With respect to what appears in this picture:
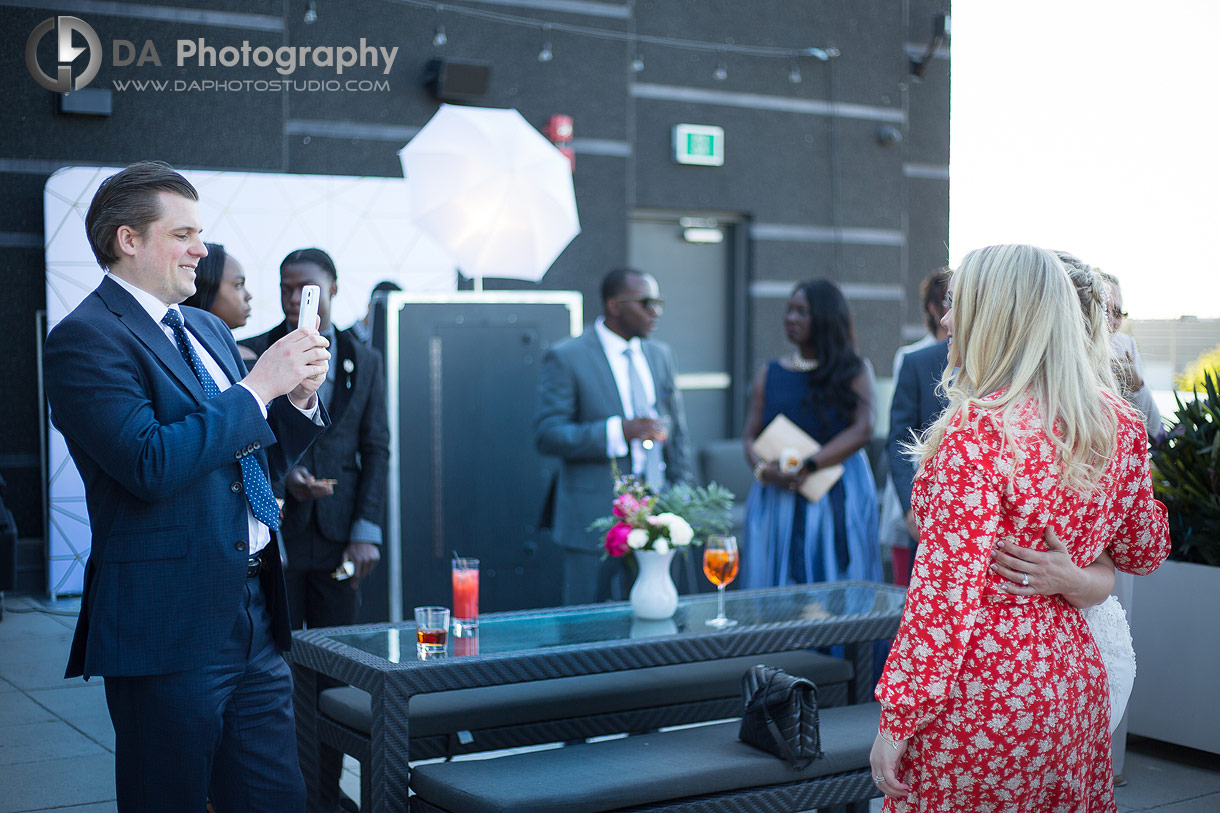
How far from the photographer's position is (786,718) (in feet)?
8.88

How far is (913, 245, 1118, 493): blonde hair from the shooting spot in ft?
5.78

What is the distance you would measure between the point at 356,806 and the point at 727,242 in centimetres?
492

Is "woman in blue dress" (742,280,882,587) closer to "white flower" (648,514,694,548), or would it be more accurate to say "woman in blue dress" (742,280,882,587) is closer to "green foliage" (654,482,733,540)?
"green foliage" (654,482,733,540)

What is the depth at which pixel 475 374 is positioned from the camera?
564 centimetres

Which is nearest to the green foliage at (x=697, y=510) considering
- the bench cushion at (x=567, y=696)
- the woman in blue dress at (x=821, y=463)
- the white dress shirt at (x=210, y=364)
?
the bench cushion at (x=567, y=696)

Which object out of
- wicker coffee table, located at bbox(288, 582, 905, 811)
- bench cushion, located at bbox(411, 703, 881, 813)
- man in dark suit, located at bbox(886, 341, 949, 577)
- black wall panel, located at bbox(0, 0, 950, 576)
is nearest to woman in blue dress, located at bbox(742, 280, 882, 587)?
man in dark suit, located at bbox(886, 341, 949, 577)

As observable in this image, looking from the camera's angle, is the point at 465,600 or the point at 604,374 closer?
the point at 465,600

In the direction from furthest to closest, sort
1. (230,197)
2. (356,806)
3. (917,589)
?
(230,197)
(356,806)
(917,589)

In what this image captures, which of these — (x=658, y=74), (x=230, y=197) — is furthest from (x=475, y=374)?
(x=658, y=74)

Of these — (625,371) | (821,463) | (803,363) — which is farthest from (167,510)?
(803,363)

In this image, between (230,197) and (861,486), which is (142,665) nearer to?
(861,486)

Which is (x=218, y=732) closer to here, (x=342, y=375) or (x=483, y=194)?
(x=342, y=375)

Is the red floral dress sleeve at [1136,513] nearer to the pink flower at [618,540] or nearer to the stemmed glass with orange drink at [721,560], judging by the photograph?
the stemmed glass with orange drink at [721,560]

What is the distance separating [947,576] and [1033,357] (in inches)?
13.9
